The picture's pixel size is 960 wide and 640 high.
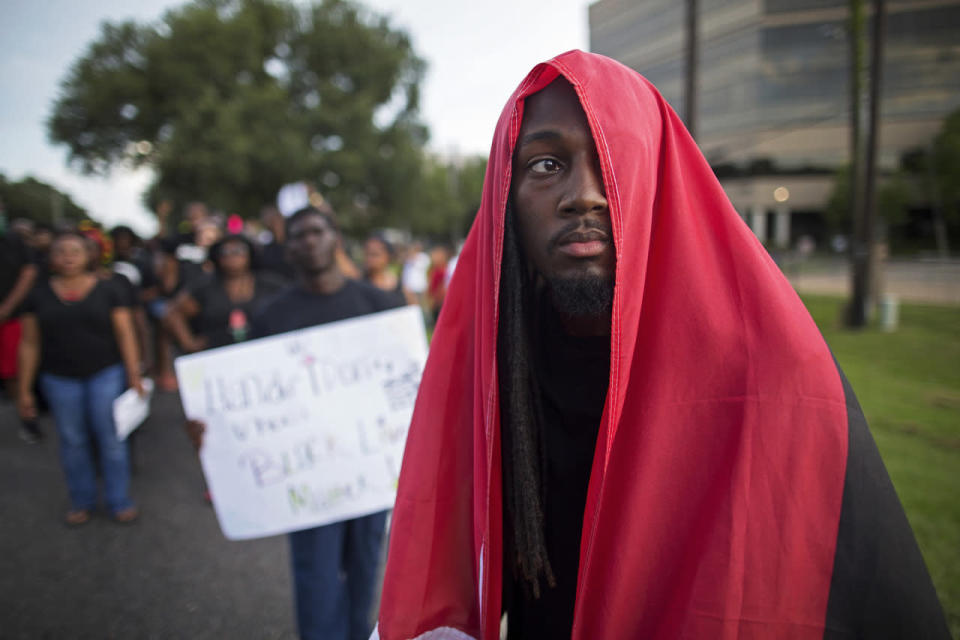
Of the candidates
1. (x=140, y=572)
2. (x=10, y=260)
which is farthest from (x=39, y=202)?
(x=140, y=572)

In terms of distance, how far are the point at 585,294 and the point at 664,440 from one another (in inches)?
13.8

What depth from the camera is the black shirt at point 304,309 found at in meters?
2.80

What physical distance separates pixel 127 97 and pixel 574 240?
1092 inches

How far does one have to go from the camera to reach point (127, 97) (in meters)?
22.5

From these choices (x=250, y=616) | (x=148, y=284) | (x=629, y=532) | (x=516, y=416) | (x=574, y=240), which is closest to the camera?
(x=629, y=532)

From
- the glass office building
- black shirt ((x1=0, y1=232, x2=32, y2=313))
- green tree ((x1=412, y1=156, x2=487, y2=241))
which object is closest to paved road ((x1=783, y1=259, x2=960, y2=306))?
the glass office building

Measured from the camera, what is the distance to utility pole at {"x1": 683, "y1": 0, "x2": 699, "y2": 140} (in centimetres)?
910

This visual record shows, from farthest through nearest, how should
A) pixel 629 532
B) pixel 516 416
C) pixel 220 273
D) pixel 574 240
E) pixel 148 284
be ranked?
pixel 148 284 < pixel 220 273 < pixel 516 416 < pixel 574 240 < pixel 629 532

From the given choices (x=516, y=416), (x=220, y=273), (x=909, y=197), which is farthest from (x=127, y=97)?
(x=909, y=197)

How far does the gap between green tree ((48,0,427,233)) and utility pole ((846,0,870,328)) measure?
17.3 meters

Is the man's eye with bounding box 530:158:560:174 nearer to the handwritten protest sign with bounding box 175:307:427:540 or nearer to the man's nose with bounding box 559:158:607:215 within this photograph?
the man's nose with bounding box 559:158:607:215

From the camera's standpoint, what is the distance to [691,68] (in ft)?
30.7

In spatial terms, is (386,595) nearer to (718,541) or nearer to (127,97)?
(718,541)

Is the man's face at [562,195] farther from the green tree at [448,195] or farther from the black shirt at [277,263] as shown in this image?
the green tree at [448,195]
